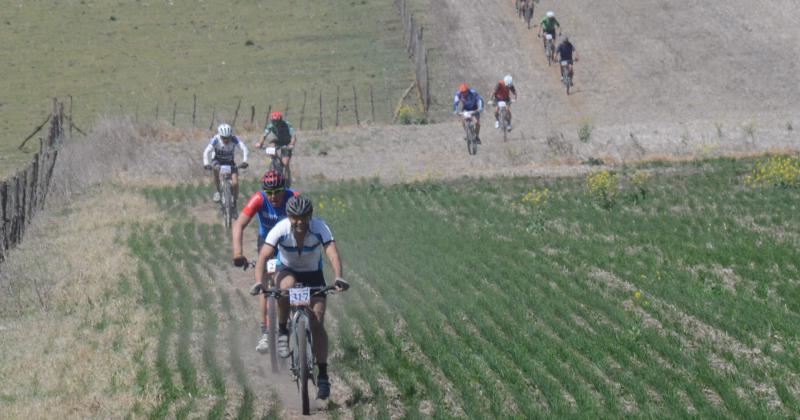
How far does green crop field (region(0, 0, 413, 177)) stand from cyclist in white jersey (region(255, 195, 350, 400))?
1298 inches

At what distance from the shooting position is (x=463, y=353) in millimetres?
13453

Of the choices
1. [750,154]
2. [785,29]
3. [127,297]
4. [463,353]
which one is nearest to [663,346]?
Result: [463,353]

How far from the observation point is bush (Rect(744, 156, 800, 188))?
24844 mm

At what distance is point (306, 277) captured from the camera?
39.5ft

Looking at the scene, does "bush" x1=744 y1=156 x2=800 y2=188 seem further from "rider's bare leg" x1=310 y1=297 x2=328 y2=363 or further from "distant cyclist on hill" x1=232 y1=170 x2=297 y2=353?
"rider's bare leg" x1=310 y1=297 x2=328 y2=363

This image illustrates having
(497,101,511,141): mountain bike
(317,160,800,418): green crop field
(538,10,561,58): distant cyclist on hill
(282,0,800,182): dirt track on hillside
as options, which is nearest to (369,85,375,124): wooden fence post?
(282,0,800,182): dirt track on hillside

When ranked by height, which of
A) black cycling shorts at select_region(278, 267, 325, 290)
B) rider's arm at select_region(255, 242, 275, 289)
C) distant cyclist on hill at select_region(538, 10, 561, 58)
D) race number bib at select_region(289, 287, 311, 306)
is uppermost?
distant cyclist on hill at select_region(538, 10, 561, 58)

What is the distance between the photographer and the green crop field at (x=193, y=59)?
5109cm

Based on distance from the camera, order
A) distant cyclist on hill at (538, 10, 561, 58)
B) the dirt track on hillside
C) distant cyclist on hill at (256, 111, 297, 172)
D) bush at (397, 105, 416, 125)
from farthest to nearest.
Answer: distant cyclist on hill at (538, 10, 561, 58), bush at (397, 105, 416, 125), the dirt track on hillside, distant cyclist on hill at (256, 111, 297, 172)

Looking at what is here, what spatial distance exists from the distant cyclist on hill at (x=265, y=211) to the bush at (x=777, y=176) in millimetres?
14083

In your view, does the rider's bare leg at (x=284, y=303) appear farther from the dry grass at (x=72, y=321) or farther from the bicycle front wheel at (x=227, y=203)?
the bicycle front wheel at (x=227, y=203)

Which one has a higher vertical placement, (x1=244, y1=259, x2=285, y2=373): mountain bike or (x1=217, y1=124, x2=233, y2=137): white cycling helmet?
(x1=217, y1=124, x2=233, y2=137): white cycling helmet

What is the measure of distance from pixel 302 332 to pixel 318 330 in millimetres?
254

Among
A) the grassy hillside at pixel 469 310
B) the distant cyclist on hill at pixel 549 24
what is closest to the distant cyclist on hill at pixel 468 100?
the grassy hillside at pixel 469 310
